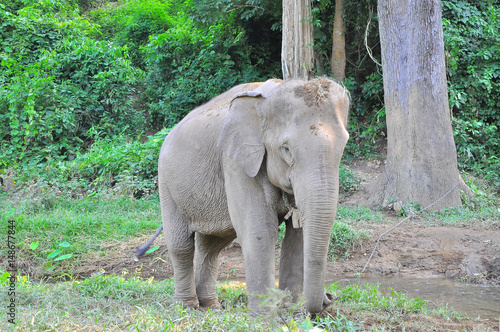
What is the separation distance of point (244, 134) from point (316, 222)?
911mm

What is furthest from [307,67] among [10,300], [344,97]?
[10,300]

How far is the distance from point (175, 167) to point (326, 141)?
1.69m

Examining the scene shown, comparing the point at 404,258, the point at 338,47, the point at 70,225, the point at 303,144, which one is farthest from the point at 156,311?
the point at 338,47

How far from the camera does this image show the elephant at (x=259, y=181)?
3463mm

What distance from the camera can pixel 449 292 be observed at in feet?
20.4

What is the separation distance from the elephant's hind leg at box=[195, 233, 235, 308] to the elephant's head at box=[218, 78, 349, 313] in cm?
142

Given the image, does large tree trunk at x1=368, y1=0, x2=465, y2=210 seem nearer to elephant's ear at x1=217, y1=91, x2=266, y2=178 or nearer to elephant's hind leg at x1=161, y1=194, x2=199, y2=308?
elephant's hind leg at x1=161, y1=194, x2=199, y2=308

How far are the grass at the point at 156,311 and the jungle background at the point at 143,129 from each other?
0.02 m

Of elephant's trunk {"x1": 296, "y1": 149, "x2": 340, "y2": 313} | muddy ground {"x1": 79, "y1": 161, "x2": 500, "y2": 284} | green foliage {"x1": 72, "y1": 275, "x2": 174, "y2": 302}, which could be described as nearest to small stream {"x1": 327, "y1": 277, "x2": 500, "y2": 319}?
muddy ground {"x1": 79, "y1": 161, "x2": 500, "y2": 284}

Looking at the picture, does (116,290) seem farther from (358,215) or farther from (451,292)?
(358,215)

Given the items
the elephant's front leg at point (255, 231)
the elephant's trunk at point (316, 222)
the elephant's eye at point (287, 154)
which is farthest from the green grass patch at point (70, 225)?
the elephant's trunk at point (316, 222)

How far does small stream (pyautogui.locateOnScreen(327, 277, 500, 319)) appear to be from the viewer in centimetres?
548

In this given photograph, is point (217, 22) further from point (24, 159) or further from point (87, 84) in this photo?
point (24, 159)

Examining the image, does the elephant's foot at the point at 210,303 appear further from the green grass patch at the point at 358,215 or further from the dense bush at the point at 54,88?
the dense bush at the point at 54,88
